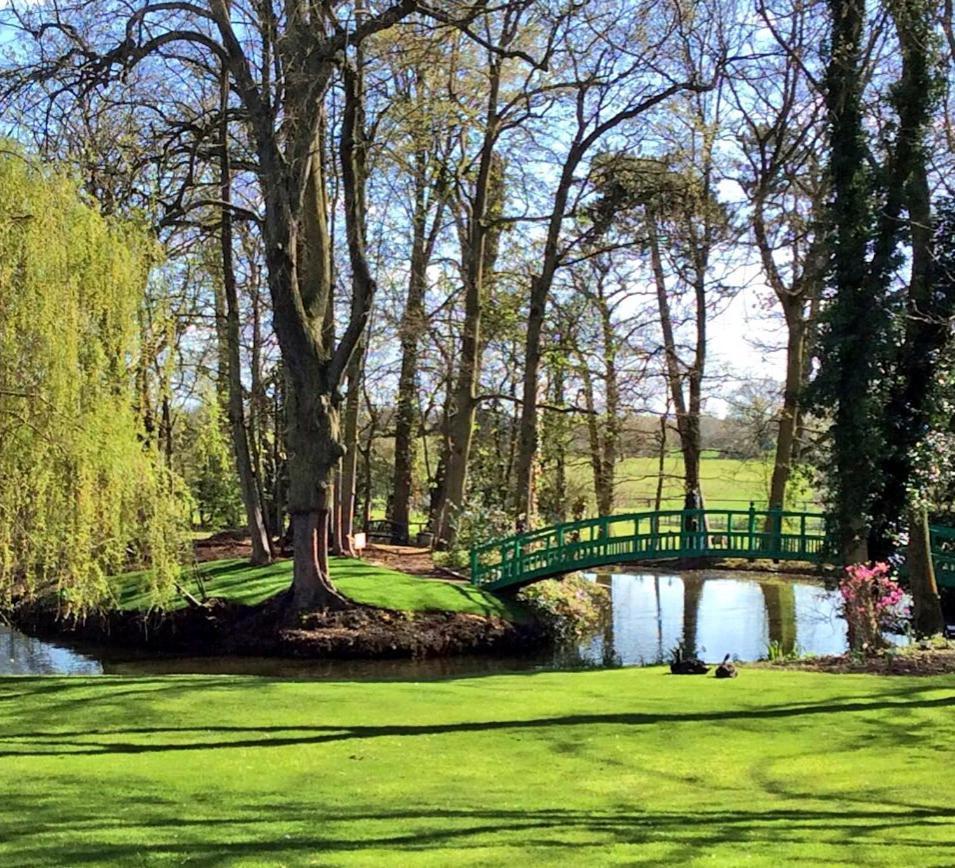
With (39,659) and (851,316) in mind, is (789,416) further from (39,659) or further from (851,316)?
(39,659)

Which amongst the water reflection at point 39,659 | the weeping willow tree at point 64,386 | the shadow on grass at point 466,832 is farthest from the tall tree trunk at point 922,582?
the water reflection at point 39,659

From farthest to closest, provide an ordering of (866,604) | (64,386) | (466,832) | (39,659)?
(39,659) < (866,604) < (64,386) < (466,832)

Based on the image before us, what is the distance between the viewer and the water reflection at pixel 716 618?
19.1m

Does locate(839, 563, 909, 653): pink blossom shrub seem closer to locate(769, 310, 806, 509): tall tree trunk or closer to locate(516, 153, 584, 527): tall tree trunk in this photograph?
locate(516, 153, 584, 527): tall tree trunk

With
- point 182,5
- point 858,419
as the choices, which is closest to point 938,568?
point 858,419

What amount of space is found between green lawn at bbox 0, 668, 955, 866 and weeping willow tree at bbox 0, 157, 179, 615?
5.84 feet

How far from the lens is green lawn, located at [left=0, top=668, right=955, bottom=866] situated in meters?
5.27

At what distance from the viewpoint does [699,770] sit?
775 centimetres

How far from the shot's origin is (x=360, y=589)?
19.8m

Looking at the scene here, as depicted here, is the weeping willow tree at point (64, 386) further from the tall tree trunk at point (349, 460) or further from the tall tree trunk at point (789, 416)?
the tall tree trunk at point (789, 416)

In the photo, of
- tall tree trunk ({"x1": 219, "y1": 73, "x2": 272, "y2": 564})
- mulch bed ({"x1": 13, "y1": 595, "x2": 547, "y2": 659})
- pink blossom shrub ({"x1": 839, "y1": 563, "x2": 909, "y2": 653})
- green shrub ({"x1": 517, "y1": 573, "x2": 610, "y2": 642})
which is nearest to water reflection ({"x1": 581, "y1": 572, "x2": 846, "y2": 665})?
green shrub ({"x1": 517, "y1": 573, "x2": 610, "y2": 642})

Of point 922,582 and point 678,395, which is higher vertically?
point 678,395

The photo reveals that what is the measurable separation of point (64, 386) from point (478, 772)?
6.10 m

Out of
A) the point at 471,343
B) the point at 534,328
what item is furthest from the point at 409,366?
the point at 534,328
